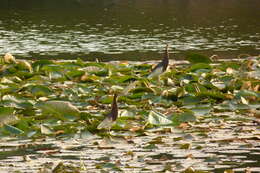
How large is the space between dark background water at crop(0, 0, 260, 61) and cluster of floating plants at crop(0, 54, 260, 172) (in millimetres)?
4787

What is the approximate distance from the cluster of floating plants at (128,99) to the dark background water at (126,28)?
15.7 feet

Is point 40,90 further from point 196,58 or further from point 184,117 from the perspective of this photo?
point 196,58

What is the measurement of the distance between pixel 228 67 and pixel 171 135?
3508mm

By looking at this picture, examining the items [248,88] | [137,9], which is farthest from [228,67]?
[137,9]

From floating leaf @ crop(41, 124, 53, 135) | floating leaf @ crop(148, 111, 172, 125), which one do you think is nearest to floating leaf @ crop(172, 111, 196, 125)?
floating leaf @ crop(148, 111, 172, 125)

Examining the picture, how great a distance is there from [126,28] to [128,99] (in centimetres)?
1328

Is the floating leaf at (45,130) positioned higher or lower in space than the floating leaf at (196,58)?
higher

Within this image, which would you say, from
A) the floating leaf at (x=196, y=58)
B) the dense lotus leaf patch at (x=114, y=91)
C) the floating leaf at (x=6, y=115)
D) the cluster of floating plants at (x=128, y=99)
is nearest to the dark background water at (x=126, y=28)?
the floating leaf at (x=196, y=58)

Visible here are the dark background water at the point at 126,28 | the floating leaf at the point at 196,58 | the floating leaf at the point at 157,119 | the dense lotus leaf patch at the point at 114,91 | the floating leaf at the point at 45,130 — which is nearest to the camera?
the floating leaf at the point at 45,130

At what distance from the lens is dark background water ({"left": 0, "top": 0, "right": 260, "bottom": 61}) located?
57.5 feet

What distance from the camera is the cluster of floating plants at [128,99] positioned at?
811 centimetres

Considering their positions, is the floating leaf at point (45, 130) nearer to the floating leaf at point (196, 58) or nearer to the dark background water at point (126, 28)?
the floating leaf at point (196, 58)

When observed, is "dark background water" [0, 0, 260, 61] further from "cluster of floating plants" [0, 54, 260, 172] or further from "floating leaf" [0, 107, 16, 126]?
"floating leaf" [0, 107, 16, 126]

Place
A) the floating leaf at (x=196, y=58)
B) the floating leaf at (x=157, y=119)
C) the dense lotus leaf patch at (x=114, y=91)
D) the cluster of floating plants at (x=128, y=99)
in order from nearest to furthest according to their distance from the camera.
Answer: the cluster of floating plants at (x=128, y=99)
the floating leaf at (x=157, y=119)
the dense lotus leaf patch at (x=114, y=91)
the floating leaf at (x=196, y=58)
